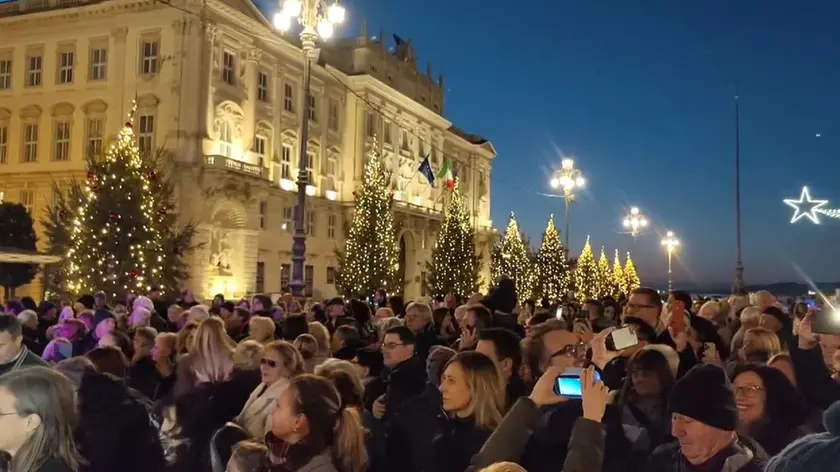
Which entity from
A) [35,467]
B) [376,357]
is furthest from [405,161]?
[35,467]

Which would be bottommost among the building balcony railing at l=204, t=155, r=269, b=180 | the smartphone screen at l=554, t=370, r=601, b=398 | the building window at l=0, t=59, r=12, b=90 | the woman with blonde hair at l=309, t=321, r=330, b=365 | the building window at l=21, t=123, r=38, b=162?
the woman with blonde hair at l=309, t=321, r=330, b=365

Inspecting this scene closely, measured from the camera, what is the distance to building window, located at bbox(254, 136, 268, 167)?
39.6m

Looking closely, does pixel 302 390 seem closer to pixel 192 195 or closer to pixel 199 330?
pixel 199 330

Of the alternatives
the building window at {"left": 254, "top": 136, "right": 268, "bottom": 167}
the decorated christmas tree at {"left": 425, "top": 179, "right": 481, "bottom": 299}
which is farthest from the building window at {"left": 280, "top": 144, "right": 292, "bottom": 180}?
the decorated christmas tree at {"left": 425, "top": 179, "right": 481, "bottom": 299}

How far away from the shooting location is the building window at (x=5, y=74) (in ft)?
128

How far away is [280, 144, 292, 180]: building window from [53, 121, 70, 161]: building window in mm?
10640

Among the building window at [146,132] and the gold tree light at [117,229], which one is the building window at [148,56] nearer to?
the building window at [146,132]

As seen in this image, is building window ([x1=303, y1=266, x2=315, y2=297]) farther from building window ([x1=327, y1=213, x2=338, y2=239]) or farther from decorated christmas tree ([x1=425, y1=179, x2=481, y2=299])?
Answer: decorated christmas tree ([x1=425, y1=179, x2=481, y2=299])

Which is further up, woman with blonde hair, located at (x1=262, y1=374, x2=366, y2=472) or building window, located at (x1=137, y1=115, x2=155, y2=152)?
building window, located at (x1=137, y1=115, x2=155, y2=152)

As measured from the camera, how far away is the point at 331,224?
47781 mm

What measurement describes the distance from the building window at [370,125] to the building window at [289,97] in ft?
25.5

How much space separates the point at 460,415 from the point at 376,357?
2.71 meters

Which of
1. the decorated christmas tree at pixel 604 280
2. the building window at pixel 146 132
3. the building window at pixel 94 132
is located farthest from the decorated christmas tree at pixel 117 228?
the decorated christmas tree at pixel 604 280

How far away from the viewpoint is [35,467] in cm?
309
